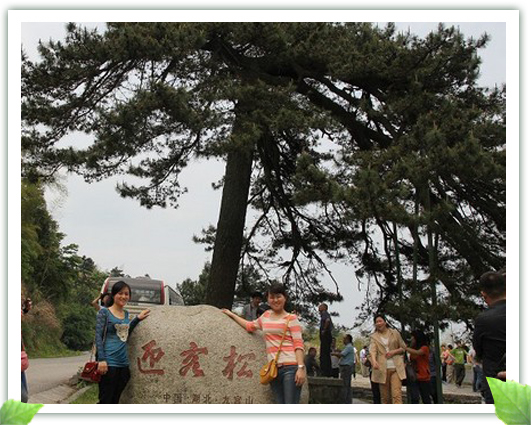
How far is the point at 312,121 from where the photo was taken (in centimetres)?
866

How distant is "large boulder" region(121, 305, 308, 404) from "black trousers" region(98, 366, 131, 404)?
40 centimetres

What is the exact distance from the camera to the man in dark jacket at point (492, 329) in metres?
4.11

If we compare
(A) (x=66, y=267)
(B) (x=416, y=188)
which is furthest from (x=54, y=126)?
(A) (x=66, y=267)

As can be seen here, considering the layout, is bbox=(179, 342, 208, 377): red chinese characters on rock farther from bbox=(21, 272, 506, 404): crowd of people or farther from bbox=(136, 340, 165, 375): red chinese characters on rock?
bbox=(21, 272, 506, 404): crowd of people

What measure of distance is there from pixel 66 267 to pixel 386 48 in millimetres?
18803

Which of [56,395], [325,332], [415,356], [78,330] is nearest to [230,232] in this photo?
[325,332]

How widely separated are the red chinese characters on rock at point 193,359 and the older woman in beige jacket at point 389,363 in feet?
6.44

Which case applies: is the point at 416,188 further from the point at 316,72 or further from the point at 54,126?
the point at 54,126

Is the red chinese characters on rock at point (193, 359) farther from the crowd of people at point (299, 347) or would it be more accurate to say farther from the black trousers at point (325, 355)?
the black trousers at point (325, 355)

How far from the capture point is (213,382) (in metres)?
5.92

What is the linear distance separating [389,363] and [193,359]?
217 cm

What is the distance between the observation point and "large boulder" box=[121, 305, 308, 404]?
5.85m

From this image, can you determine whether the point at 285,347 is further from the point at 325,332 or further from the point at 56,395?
the point at 56,395
